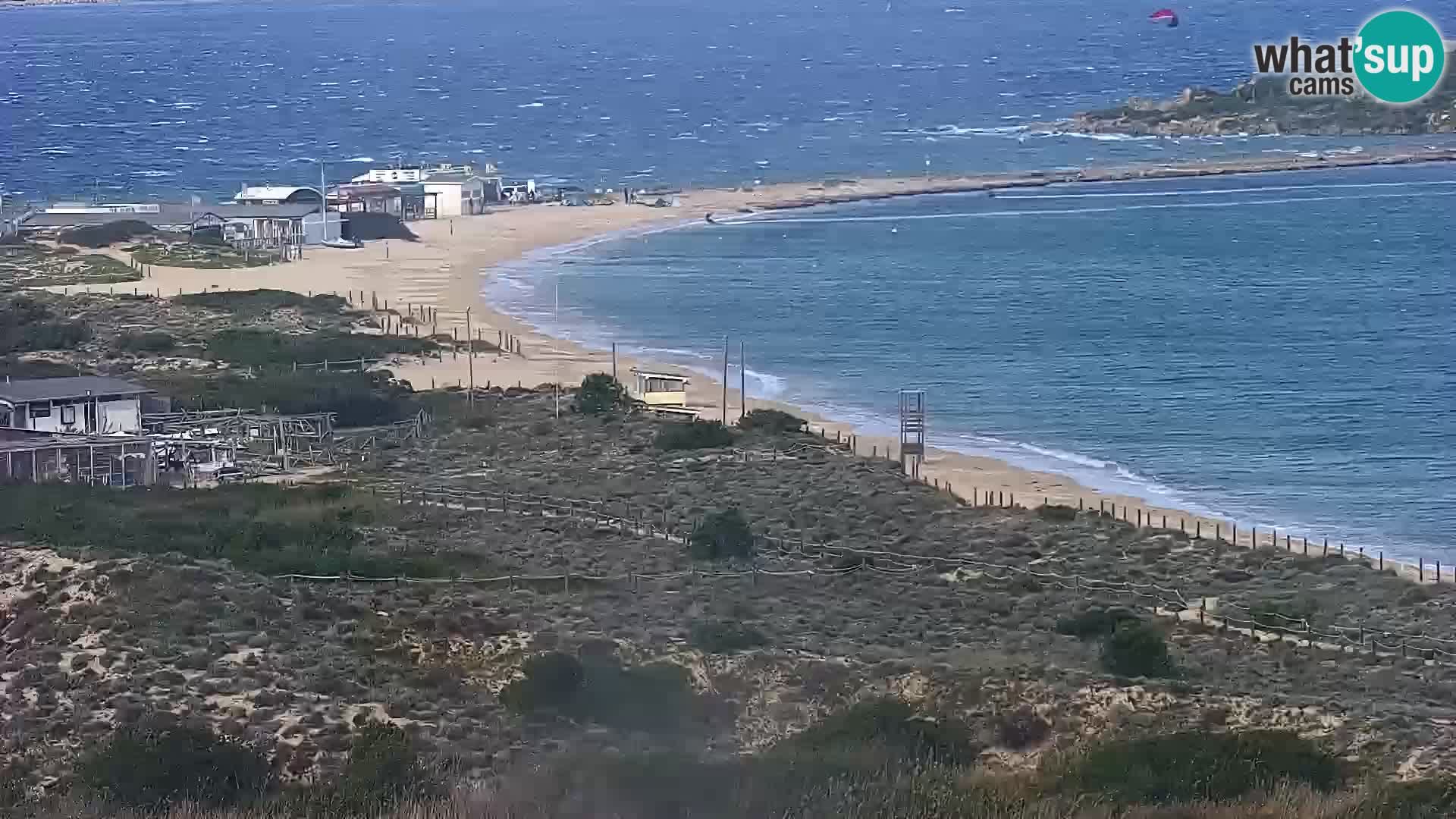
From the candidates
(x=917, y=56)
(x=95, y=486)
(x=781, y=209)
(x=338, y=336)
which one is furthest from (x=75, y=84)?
(x=95, y=486)

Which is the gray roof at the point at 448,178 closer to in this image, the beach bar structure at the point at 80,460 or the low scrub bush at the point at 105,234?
the low scrub bush at the point at 105,234

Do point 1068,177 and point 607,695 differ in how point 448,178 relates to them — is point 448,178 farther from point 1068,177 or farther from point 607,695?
point 607,695

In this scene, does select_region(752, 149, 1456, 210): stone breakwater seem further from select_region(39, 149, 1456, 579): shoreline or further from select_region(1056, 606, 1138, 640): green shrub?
select_region(1056, 606, 1138, 640): green shrub

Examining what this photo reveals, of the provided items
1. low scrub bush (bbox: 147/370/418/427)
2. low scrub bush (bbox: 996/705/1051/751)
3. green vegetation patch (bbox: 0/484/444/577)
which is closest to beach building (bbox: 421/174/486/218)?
low scrub bush (bbox: 147/370/418/427)

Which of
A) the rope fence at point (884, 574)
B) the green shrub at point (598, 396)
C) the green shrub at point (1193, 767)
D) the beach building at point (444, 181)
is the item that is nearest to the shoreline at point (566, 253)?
the beach building at point (444, 181)

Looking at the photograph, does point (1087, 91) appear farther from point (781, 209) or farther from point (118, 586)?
point (118, 586)
